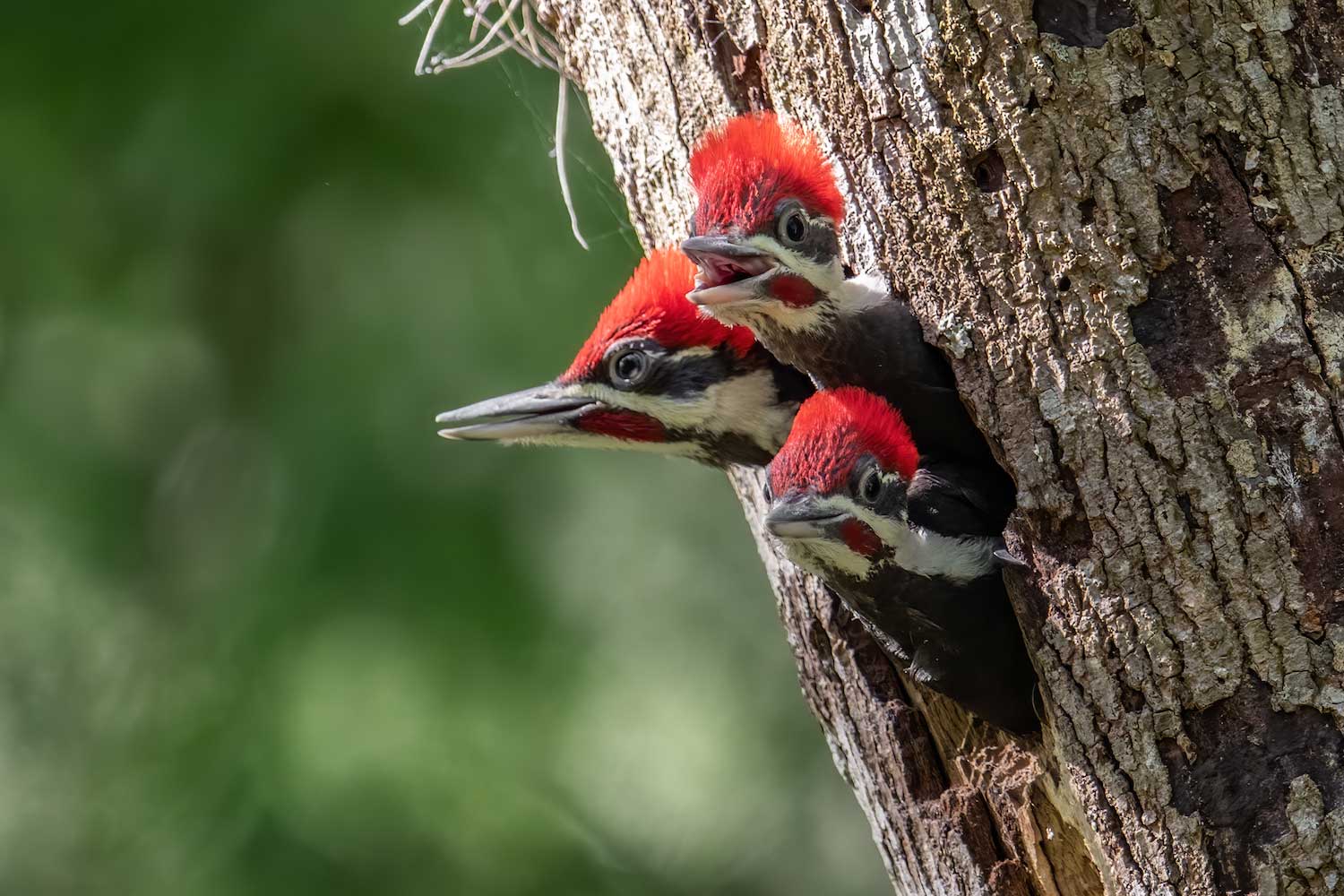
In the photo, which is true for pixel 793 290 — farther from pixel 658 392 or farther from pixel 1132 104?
pixel 1132 104

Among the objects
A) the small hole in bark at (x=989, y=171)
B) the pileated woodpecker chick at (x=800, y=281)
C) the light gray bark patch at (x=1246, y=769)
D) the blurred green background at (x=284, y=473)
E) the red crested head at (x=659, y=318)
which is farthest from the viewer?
the blurred green background at (x=284, y=473)

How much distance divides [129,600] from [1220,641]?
3.56 meters

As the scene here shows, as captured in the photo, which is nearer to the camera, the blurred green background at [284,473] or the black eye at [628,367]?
the black eye at [628,367]

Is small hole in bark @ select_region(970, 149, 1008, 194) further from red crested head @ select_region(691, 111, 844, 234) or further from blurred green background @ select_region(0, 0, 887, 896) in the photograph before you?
blurred green background @ select_region(0, 0, 887, 896)

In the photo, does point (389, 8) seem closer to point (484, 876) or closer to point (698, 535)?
point (698, 535)

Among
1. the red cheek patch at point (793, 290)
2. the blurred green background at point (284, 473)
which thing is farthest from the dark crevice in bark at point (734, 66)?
the blurred green background at point (284, 473)

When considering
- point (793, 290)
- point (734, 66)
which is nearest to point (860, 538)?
point (793, 290)

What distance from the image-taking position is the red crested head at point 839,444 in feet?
5.63

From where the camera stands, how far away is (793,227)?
1.81 metres

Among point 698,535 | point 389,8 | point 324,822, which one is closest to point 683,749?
point 698,535

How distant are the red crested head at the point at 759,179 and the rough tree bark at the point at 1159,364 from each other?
11 centimetres

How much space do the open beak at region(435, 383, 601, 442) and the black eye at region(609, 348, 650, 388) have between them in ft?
0.17

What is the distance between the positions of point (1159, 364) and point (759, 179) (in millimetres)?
582

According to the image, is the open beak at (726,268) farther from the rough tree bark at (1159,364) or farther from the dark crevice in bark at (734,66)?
the dark crevice in bark at (734,66)
